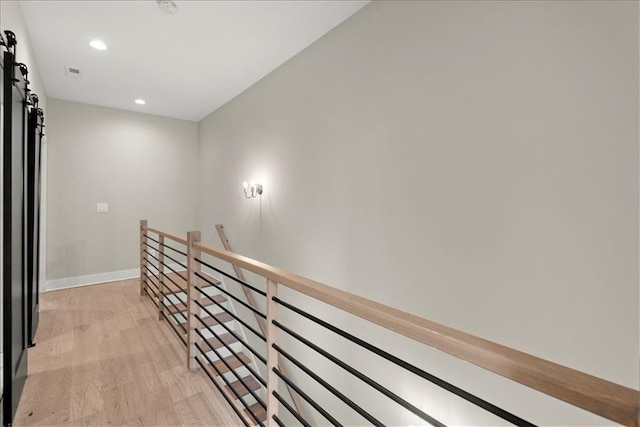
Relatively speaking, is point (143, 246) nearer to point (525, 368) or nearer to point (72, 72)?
point (72, 72)

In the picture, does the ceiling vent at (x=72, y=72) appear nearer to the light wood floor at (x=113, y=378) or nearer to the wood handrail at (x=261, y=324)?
the wood handrail at (x=261, y=324)

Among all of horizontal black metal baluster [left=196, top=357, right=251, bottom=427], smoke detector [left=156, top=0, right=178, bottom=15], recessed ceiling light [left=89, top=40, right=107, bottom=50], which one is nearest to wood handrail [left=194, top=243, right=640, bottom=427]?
horizontal black metal baluster [left=196, top=357, right=251, bottom=427]

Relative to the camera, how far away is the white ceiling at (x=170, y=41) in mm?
2287

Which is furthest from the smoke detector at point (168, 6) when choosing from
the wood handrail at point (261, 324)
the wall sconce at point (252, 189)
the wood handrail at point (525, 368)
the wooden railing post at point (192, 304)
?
the wood handrail at point (525, 368)

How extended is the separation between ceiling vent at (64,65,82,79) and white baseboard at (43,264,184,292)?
2.70m

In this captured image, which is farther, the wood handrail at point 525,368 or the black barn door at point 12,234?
the black barn door at point 12,234

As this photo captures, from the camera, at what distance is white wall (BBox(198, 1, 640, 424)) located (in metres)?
1.20

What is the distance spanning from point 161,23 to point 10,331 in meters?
2.34

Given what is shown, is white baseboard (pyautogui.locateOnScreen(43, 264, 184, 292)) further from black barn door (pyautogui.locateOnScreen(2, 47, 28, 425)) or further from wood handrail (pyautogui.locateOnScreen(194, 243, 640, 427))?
wood handrail (pyautogui.locateOnScreen(194, 243, 640, 427))

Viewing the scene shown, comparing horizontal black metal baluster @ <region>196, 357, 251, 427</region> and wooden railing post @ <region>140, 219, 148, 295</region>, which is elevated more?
wooden railing post @ <region>140, 219, 148, 295</region>

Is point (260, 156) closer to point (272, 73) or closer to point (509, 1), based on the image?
point (272, 73)

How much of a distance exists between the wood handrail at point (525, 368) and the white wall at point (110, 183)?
4919mm

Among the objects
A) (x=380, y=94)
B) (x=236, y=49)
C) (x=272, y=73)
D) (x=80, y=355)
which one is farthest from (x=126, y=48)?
(x=80, y=355)

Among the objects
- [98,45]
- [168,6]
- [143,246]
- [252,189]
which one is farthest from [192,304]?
[98,45]
